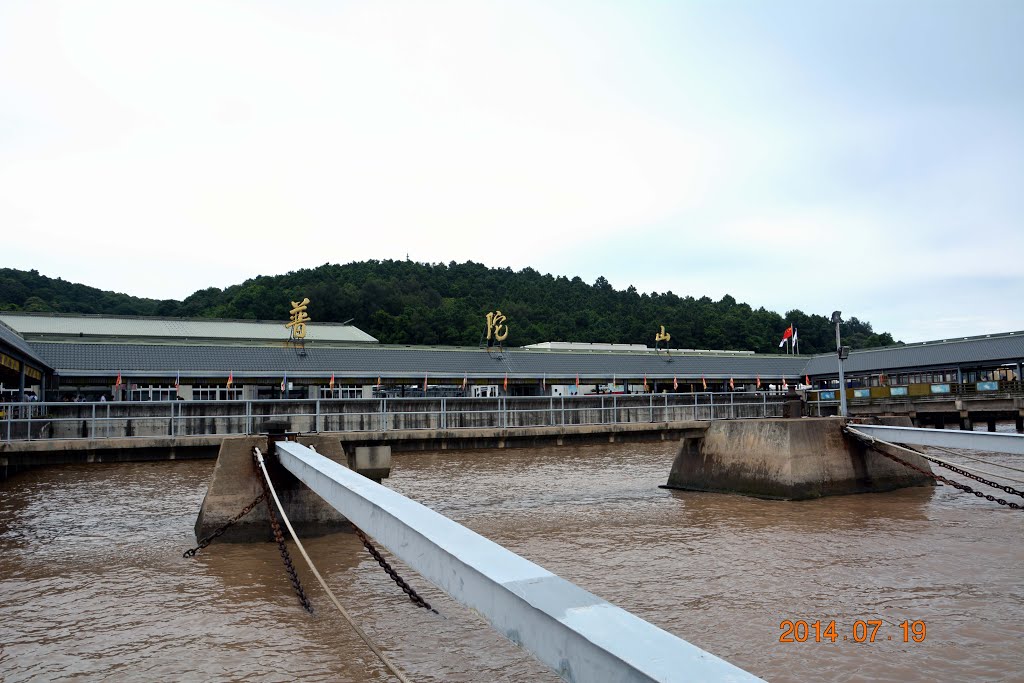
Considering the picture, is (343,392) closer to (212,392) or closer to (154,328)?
(212,392)

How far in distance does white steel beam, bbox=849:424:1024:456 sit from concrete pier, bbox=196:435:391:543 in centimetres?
1333

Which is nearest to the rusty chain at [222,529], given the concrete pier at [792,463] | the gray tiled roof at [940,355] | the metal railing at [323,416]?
the metal railing at [323,416]

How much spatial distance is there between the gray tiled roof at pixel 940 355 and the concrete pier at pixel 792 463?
3333 centimetres

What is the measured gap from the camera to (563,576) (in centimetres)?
1272

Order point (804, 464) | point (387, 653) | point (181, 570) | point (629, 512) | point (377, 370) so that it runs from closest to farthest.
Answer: point (387, 653)
point (181, 570)
point (629, 512)
point (804, 464)
point (377, 370)

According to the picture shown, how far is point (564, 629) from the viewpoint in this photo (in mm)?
3016

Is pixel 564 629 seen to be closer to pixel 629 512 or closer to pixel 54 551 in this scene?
pixel 54 551

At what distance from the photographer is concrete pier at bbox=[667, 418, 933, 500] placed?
20.7m

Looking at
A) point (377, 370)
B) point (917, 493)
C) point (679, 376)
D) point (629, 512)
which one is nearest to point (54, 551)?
point (629, 512)

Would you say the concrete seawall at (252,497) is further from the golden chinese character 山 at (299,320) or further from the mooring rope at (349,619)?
the golden chinese character 山 at (299,320)

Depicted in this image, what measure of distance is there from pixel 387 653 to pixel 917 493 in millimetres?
Answer: 18406

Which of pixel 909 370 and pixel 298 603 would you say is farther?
pixel 909 370

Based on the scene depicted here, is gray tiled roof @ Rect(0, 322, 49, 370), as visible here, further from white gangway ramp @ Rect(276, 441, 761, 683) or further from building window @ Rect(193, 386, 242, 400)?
white gangway ramp @ Rect(276, 441, 761, 683)

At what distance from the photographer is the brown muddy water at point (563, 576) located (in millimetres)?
8703
